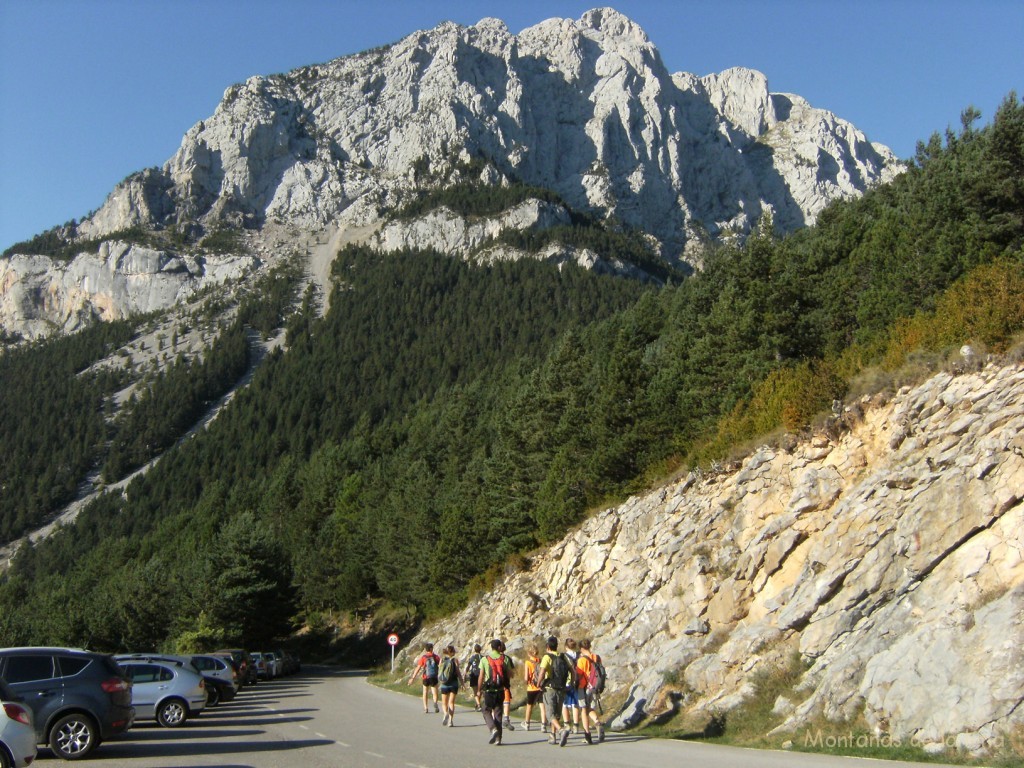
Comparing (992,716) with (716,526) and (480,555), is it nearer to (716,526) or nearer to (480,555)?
(716,526)

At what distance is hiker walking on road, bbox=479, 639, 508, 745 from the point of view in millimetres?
14870

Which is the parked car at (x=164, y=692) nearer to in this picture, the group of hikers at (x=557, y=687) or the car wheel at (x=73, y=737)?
the car wheel at (x=73, y=737)

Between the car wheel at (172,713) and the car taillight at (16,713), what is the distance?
30.4 ft

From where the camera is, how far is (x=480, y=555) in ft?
132

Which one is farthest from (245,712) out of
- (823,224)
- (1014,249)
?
(823,224)

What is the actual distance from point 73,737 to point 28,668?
1315 millimetres

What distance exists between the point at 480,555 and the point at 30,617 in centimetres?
5472

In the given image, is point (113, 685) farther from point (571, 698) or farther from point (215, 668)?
point (215, 668)

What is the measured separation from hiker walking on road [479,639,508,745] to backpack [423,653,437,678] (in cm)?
552

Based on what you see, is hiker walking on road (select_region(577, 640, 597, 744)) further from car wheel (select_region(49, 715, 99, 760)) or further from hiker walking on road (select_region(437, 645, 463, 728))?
car wheel (select_region(49, 715, 99, 760))

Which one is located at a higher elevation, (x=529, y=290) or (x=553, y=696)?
(x=529, y=290)

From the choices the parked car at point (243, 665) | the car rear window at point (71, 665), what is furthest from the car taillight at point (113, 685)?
the parked car at point (243, 665)

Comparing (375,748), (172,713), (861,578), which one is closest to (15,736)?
(375,748)

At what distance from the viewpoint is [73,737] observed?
12.7m
